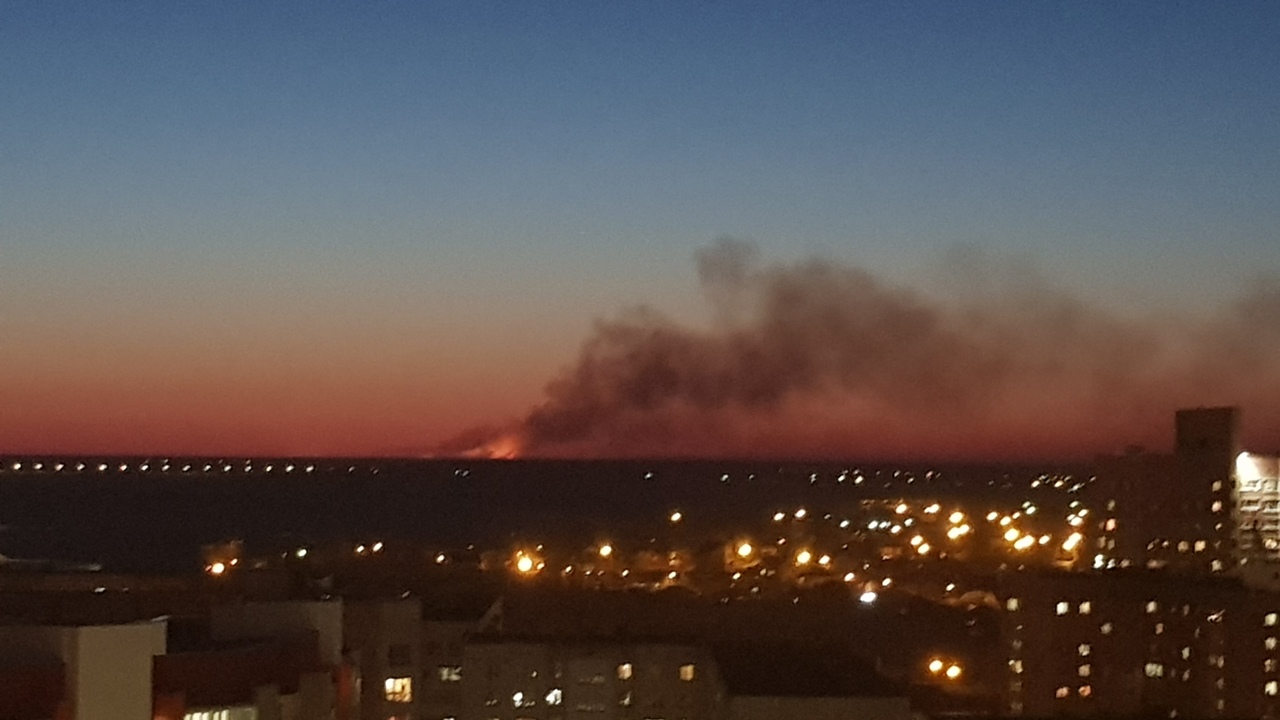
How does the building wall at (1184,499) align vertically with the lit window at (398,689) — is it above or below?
above

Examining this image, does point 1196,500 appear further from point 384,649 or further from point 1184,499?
point 384,649

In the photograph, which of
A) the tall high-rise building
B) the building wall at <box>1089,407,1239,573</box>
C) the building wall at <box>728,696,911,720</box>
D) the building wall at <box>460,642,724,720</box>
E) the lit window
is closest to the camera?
the building wall at <box>728,696,911,720</box>

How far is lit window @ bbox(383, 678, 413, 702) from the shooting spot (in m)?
18.5

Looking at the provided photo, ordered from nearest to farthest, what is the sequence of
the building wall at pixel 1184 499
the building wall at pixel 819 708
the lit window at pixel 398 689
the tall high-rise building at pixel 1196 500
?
the building wall at pixel 819 708 → the lit window at pixel 398 689 → the tall high-rise building at pixel 1196 500 → the building wall at pixel 1184 499

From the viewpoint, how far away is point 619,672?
1792 cm

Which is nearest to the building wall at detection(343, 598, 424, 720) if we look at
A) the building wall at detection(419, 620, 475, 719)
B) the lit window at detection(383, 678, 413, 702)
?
the lit window at detection(383, 678, 413, 702)

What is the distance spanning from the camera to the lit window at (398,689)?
728 inches

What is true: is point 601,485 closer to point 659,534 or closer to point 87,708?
Answer: point 659,534

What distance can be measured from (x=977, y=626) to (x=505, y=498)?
293 feet

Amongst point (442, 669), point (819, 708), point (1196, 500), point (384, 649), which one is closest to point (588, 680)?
point (442, 669)

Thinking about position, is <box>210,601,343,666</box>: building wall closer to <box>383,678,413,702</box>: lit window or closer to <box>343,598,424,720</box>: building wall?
<box>343,598,424,720</box>: building wall

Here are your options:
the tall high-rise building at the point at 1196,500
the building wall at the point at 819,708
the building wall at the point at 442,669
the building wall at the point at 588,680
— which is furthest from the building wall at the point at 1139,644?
the tall high-rise building at the point at 1196,500

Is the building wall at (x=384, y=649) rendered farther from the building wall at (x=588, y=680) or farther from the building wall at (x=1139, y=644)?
the building wall at (x=1139, y=644)

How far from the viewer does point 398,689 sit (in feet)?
61.0
